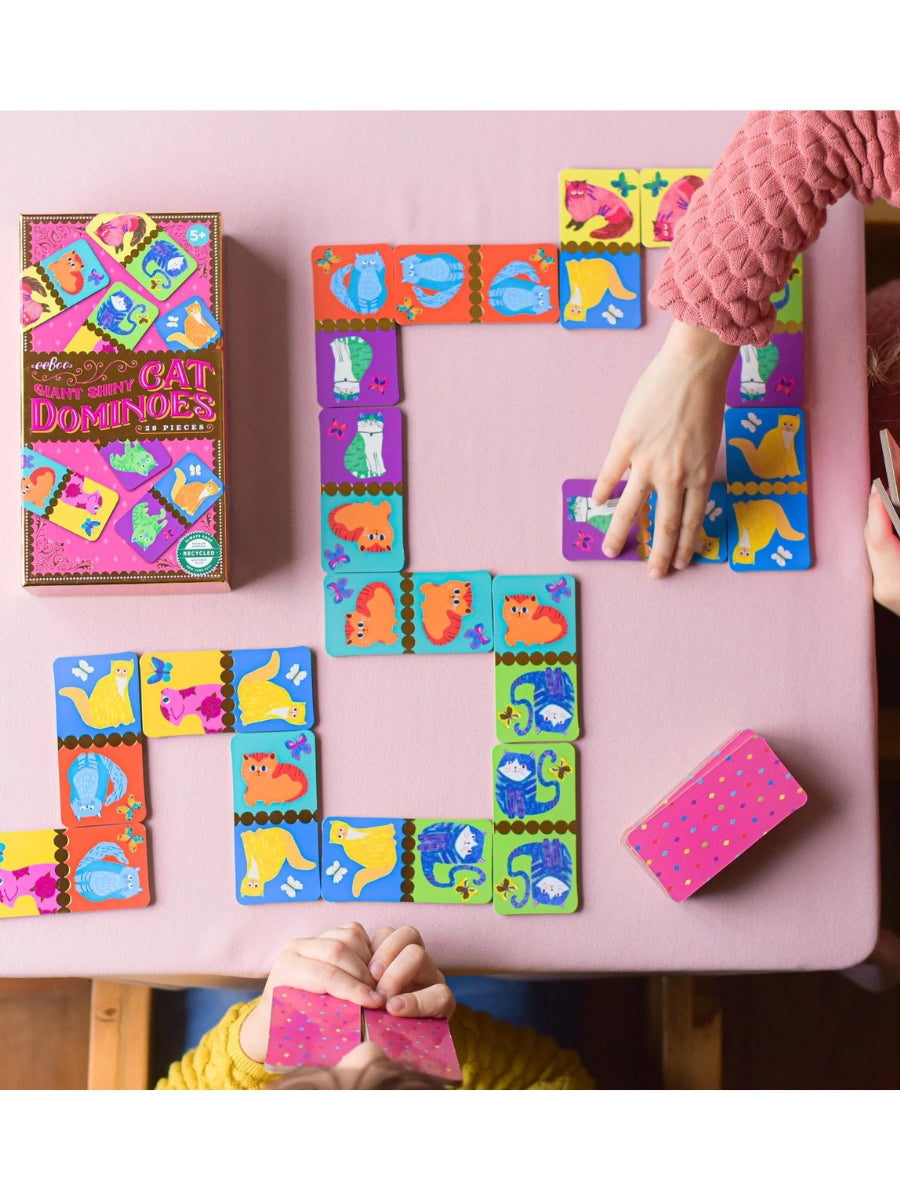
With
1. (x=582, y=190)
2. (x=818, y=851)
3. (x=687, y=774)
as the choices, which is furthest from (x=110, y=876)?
(x=582, y=190)

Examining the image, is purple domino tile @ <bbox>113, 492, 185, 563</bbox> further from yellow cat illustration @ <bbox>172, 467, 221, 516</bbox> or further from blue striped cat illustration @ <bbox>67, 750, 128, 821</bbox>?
blue striped cat illustration @ <bbox>67, 750, 128, 821</bbox>

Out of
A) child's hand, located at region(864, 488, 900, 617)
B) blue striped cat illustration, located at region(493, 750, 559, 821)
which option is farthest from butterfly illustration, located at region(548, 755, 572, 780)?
child's hand, located at region(864, 488, 900, 617)

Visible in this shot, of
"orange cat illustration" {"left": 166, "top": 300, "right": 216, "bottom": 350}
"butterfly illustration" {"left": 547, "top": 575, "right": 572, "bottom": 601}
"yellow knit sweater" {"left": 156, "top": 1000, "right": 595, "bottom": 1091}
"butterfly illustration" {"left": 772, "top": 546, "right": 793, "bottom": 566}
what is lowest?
"yellow knit sweater" {"left": 156, "top": 1000, "right": 595, "bottom": 1091}

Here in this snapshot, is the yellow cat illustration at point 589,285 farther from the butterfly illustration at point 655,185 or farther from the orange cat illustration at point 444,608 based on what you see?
the orange cat illustration at point 444,608

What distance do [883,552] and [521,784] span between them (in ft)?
1.28

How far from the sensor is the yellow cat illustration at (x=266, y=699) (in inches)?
33.5

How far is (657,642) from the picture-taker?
34.2 inches

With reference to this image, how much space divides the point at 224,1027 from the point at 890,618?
0.80 metres

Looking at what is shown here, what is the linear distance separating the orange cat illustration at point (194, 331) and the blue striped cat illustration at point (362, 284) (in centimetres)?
13

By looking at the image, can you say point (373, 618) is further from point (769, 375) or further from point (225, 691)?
point (769, 375)

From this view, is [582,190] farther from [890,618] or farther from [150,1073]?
[150,1073]

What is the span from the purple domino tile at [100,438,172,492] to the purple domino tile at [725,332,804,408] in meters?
0.52

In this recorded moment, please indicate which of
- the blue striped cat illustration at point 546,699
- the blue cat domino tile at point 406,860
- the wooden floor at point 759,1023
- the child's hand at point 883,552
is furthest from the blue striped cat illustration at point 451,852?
the child's hand at point 883,552

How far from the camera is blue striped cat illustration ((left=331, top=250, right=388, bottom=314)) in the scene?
0.86 meters
